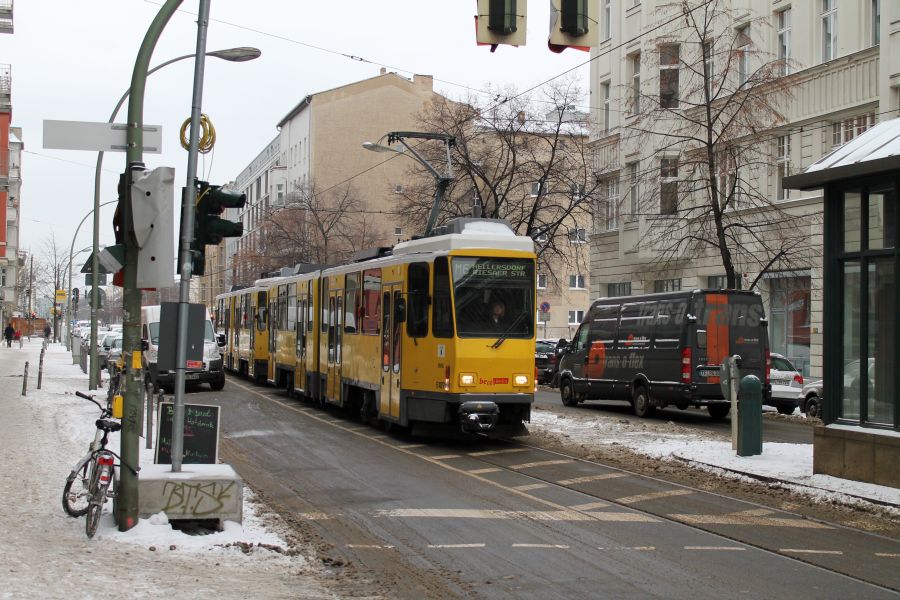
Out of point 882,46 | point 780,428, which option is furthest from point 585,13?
point 882,46

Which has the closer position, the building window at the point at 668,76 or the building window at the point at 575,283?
the building window at the point at 668,76

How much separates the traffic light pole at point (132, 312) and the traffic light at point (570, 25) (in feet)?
11.9

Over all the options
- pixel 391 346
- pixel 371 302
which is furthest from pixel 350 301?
pixel 391 346

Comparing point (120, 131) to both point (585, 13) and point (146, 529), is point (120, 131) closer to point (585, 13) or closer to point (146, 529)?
point (146, 529)

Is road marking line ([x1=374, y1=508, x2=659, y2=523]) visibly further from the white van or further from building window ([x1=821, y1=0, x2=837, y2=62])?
building window ([x1=821, y1=0, x2=837, y2=62])

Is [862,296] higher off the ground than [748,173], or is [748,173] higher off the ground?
[748,173]

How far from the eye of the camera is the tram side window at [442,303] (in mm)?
16656

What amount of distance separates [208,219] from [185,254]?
389 mm

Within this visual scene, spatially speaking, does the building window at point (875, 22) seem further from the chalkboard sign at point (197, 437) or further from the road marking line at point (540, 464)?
the chalkboard sign at point (197, 437)

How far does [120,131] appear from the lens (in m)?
9.41

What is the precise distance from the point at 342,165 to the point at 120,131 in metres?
70.3

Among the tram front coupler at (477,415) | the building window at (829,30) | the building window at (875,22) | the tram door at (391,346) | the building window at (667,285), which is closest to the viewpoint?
the tram front coupler at (477,415)

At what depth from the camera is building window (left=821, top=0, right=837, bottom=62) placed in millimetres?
30531

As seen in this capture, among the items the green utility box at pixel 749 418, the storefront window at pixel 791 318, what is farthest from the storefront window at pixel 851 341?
the storefront window at pixel 791 318
